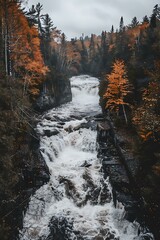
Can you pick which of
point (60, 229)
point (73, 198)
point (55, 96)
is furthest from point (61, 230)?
point (55, 96)

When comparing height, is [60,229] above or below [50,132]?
below

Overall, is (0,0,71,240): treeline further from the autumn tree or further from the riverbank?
the autumn tree

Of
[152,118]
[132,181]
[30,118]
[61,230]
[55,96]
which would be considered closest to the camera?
[152,118]

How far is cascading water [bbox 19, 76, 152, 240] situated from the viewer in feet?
43.9

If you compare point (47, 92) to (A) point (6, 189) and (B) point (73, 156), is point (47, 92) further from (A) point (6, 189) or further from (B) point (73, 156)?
(A) point (6, 189)

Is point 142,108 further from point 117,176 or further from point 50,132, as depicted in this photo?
point 50,132

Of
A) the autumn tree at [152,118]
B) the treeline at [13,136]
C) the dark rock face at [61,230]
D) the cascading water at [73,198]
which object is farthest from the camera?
the cascading water at [73,198]

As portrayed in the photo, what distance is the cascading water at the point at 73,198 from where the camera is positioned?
43.9 ft

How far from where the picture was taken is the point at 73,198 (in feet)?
52.8

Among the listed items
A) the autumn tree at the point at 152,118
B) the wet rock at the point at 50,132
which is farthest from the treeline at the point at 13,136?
the autumn tree at the point at 152,118

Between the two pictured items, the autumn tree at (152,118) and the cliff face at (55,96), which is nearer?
the autumn tree at (152,118)

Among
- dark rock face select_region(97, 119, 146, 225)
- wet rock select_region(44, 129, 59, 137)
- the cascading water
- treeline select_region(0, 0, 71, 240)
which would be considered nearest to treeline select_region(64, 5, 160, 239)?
dark rock face select_region(97, 119, 146, 225)

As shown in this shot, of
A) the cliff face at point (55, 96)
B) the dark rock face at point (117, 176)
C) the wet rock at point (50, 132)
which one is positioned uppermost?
the cliff face at point (55, 96)

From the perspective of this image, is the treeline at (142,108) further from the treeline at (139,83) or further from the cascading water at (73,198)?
the cascading water at (73,198)
